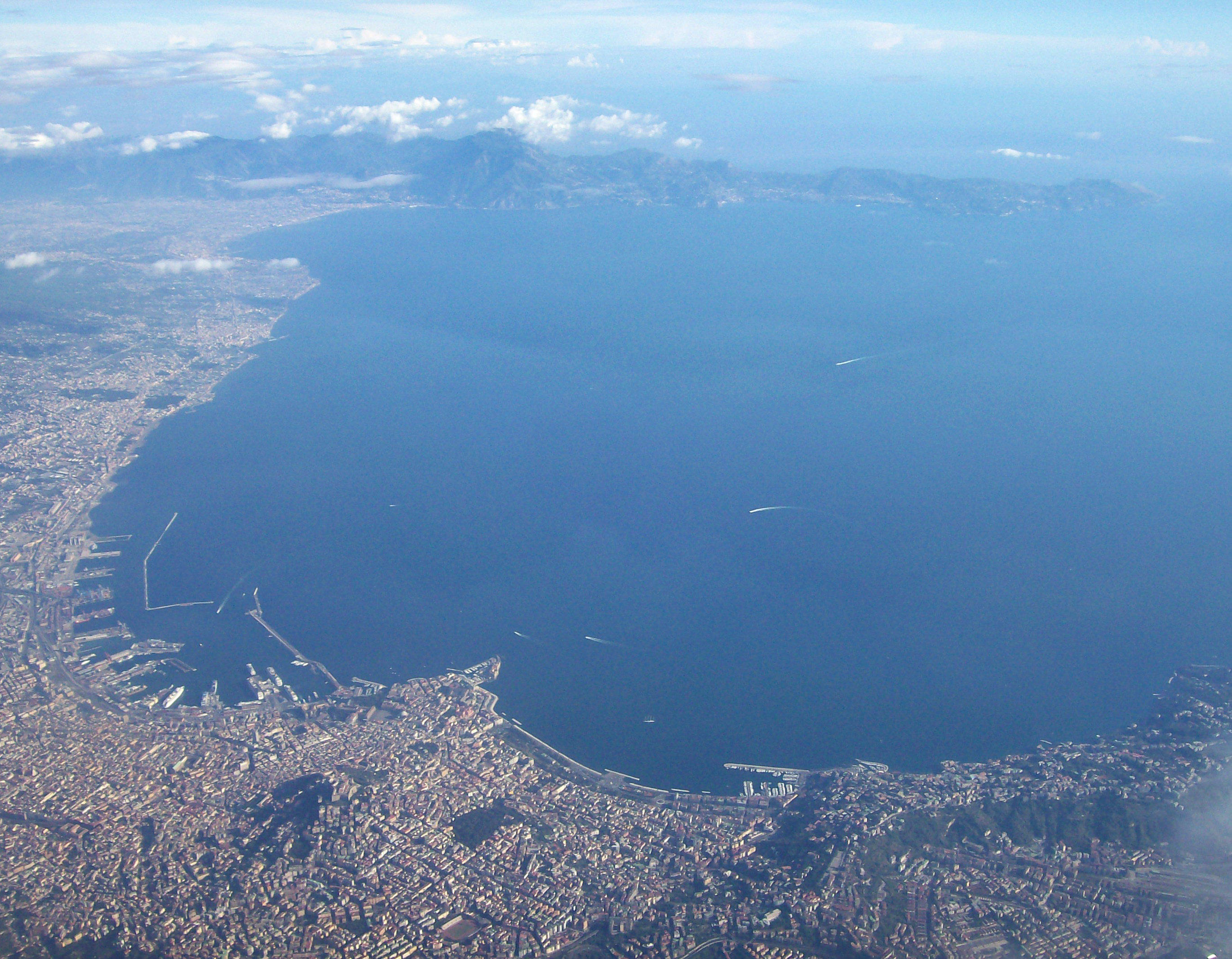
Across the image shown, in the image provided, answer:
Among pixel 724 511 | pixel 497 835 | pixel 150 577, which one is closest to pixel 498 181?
pixel 724 511

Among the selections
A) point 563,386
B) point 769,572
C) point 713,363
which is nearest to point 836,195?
point 713,363

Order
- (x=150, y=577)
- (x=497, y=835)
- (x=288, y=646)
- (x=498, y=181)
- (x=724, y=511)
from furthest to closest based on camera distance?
(x=498, y=181)
(x=724, y=511)
(x=150, y=577)
(x=288, y=646)
(x=497, y=835)

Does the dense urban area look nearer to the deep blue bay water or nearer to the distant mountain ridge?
the deep blue bay water

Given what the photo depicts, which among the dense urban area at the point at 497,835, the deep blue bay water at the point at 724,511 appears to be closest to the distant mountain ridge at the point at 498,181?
the deep blue bay water at the point at 724,511

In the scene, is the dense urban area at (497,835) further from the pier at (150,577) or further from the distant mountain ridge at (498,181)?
the distant mountain ridge at (498,181)

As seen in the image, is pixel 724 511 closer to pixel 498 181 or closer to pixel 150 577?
pixel 150 577

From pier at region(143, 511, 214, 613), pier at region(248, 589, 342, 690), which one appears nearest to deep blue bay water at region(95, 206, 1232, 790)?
pier at region(143, 511, 214, 613)

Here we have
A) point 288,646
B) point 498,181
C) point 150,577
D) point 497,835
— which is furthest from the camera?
point 498,181

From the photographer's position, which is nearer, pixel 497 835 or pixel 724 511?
pixel 497 835
